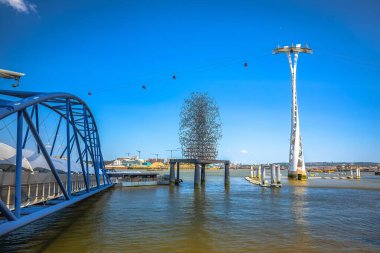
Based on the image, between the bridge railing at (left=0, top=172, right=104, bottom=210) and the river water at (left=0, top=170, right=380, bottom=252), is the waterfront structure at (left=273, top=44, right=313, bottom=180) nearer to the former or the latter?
the river water at (left=0, top=170, right=380, bottom=252)

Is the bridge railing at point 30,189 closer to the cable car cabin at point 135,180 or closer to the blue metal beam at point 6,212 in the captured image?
the blue metal beam at point 6,212

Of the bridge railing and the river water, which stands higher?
the bridge railing

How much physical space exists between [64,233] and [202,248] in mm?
9027

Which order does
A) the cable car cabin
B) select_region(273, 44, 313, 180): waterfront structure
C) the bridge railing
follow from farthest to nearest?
1. select_region(273, 44, 313, 180): waterfront structure
2. the cable car cabin
3. the bridge railing

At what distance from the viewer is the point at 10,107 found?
10.7m

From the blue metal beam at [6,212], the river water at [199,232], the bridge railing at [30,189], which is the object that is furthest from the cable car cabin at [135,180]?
the blue metal beam at [6,212]

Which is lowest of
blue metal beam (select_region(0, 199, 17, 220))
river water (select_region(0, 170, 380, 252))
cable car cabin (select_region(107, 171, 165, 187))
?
river water (select_region(0, 170, 380, 252))

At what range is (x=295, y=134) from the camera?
325 feet

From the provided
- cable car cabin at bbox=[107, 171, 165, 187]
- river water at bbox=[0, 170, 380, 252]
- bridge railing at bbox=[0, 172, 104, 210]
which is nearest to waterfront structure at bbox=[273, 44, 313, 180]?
cable car cabin at bbox=[107, 171, 165, 187]

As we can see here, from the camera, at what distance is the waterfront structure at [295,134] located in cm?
9862

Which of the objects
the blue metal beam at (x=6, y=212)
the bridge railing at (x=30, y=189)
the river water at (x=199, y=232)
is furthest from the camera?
the river water at (x=199, y=232)

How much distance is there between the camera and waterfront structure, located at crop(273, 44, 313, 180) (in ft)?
324

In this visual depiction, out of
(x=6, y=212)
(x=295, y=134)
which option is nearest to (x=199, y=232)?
(x=6, y=212)

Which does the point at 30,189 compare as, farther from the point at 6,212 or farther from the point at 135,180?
A: the point at 135,180
